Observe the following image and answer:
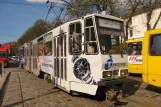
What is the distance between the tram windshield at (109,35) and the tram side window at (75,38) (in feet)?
2.86

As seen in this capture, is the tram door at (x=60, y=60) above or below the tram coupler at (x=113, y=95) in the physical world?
above

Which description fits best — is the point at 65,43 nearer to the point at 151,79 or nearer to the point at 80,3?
the point at 151,79

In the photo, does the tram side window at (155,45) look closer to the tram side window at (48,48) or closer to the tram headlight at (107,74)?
the tram headlight at (107,74)

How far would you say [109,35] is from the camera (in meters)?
8.76

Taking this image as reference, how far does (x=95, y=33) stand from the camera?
27.7 ft

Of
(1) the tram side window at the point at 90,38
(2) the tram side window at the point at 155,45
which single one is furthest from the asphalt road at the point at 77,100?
(1) the tram side window at the point at 90,38

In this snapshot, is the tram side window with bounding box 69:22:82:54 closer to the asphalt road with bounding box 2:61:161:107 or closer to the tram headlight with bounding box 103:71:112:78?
the tram headlight with bounding box 103:71:112:78

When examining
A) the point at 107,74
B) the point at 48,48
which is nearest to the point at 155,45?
the point at 107,74

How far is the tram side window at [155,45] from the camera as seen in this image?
32.0 feet

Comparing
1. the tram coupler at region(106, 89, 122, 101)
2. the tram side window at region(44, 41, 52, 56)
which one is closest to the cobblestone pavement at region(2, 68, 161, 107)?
the tram coupler at region(106, 89, 122, 101)

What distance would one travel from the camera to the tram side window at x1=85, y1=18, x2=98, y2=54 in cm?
852

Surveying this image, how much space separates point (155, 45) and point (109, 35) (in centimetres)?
239

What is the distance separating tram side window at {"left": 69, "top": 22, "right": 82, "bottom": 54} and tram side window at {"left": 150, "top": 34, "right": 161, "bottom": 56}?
10.4 feet

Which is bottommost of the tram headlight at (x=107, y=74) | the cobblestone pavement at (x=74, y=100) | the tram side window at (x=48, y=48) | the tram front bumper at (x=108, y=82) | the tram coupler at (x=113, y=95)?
the cobblestone pavement at (x=74, y=100)
